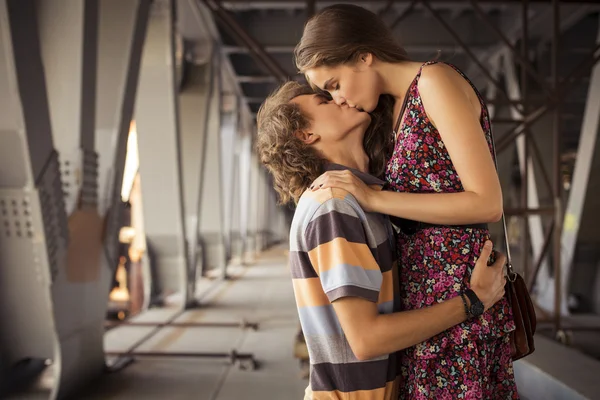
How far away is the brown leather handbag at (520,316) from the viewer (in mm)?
1517

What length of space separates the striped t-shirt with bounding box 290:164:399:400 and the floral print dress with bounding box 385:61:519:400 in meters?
0.08

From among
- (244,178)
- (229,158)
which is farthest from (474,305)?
(244,178)

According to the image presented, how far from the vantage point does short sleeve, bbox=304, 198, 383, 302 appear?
4.26 ft

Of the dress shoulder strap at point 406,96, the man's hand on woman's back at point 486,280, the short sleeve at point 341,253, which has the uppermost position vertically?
the dress shoulder strap at point 406,96

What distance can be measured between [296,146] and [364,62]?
325mm

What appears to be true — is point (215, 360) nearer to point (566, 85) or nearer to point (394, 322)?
point (394, 322)

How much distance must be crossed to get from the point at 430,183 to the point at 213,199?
1212 cm

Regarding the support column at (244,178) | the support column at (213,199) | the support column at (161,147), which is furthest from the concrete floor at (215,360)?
the support column at (244,178)

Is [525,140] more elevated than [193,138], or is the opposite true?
[193,138]

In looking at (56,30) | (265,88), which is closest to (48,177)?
(56,30)

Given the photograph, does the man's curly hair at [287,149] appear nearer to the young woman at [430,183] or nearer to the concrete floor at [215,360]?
the young woman at [430,183]

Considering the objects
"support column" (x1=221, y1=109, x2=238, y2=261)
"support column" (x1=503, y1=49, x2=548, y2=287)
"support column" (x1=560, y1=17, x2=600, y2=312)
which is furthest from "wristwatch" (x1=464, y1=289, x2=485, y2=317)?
"support column" (x1=221, y1=109, x2=238, y2=261)

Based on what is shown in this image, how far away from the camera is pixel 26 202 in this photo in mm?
3979

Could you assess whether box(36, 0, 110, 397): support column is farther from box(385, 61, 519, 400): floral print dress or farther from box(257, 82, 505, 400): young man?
box(385, 61, 519, 400): floral print dress
